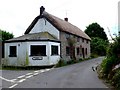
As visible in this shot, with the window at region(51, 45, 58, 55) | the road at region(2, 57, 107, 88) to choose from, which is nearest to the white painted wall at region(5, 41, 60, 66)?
the window at region(51, 45, 58, 55)

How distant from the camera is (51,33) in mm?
35312

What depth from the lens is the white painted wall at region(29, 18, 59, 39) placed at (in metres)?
35.0

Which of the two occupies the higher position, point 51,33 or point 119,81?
point 51,33

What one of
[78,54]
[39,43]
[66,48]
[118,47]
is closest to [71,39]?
[66,48]

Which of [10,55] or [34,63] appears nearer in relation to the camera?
[34,63]

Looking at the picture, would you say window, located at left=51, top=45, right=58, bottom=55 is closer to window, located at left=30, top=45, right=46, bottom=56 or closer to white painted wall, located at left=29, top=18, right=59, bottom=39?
window, located at left=30, top=45, right=46, bottom=56

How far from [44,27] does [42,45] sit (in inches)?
241

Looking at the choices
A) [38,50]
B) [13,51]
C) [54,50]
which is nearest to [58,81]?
[38,50]

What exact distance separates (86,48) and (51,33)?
1499 centimetres

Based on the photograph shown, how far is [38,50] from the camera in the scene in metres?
30.4

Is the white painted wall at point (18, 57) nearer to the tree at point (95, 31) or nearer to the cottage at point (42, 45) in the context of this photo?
the cottage at point (42, 45)

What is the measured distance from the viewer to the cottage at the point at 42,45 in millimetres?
30016

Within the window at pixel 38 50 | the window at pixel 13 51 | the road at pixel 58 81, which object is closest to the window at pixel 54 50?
the window at pixel 38 50

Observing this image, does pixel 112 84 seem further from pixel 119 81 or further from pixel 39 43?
pixel 39 43
